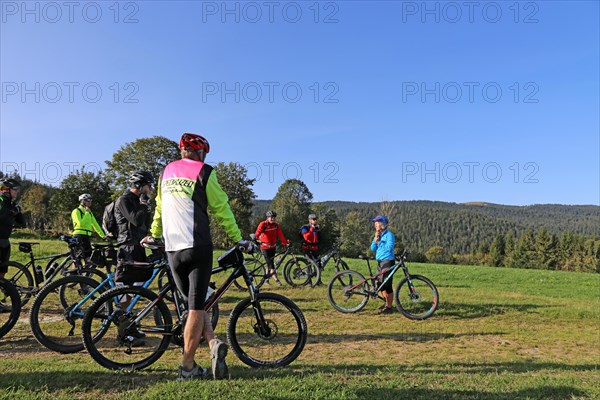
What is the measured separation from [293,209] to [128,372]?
56.2 m

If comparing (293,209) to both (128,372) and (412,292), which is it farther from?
(128,372)

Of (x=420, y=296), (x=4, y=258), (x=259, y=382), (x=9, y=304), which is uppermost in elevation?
(x=4, y=258)

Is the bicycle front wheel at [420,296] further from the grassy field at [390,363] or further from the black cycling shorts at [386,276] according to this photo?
the grassy field at [390,363]

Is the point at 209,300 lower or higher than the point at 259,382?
higher

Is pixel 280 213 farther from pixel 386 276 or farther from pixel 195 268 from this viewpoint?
pixel 195 268

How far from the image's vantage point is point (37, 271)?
878cm

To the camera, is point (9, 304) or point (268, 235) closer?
point (9, 304)

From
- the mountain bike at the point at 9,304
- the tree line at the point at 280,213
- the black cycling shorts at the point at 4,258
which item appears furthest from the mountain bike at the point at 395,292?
the tree line at the point at 280,213

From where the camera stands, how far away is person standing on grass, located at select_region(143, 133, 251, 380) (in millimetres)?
3779

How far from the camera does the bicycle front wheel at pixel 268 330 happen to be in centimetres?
444

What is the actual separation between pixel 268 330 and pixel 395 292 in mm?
5272

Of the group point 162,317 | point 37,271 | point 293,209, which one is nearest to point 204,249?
point 162,317

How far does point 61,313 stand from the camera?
5.13 m

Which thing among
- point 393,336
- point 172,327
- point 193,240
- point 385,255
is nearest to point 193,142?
point 193,240
